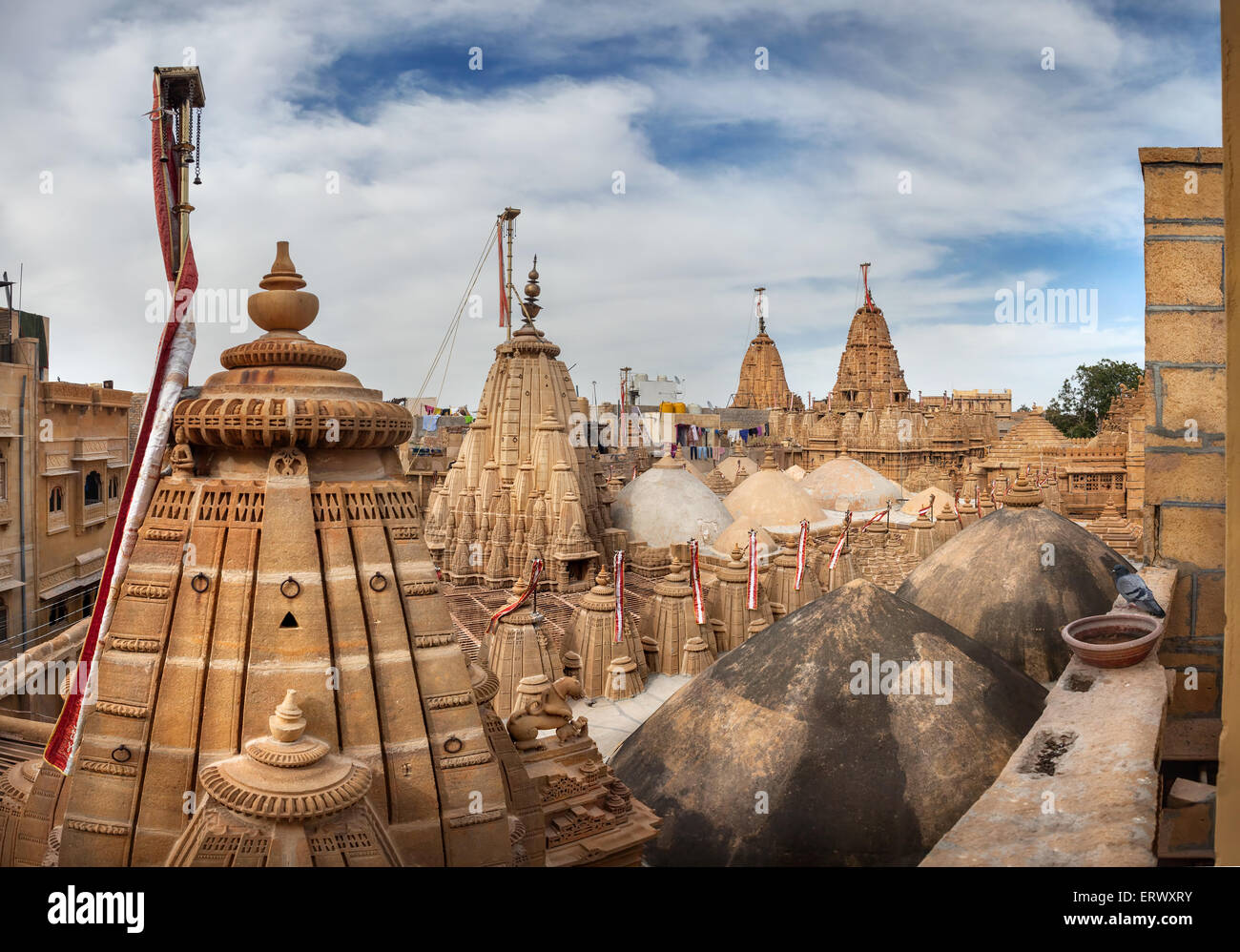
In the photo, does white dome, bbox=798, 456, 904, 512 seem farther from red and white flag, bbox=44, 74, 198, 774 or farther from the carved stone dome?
red and white flag, bbox=44, 74, 198, 774

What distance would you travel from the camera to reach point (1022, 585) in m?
14.0

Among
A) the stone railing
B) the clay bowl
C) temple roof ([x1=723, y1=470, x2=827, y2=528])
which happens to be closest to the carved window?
temple roof ([x1=723, y1=470, x2=827, y2=528])

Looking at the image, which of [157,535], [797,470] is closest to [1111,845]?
[157,535]

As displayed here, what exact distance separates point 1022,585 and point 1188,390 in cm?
721

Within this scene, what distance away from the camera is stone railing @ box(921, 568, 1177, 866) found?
450cm

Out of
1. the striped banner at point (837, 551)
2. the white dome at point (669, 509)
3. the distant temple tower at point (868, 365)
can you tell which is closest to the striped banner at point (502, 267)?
the white dome at point (669, 509)

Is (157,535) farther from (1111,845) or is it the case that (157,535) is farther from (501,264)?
(501,264)

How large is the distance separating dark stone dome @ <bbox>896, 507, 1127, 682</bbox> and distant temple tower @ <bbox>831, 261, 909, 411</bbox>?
161 ft

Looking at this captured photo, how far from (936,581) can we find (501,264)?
75.6ft

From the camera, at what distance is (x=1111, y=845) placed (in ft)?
14.4

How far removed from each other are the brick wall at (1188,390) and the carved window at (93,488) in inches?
952

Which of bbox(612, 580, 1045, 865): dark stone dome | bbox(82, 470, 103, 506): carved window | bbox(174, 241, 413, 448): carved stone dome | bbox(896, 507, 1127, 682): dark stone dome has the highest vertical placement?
bbox(174, 241, 413, 448): carved stone dome

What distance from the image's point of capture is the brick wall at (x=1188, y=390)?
7.40 metres

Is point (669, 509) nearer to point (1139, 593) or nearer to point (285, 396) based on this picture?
point (1139, 593)
